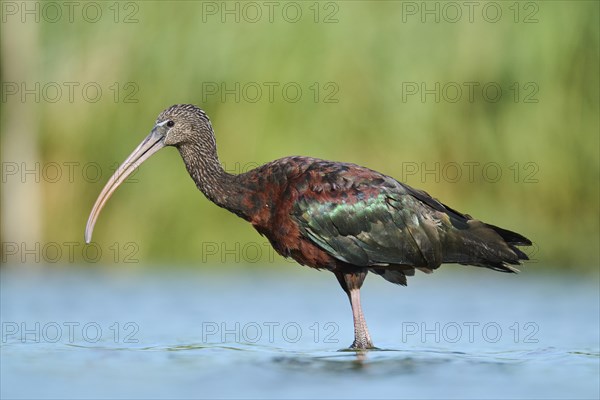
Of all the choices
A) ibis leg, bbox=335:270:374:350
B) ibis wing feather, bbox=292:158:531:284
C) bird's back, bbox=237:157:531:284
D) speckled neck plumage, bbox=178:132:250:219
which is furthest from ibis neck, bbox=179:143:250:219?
ibis leg, bbox=335:270:374:350

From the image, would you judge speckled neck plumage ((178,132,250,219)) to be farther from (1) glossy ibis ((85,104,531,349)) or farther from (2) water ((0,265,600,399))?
(2) water ((0,265,600,399))

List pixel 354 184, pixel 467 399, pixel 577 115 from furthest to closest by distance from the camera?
pixel 577 115 < pixel 354 184 < pixel 467 399

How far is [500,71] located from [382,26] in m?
1.40

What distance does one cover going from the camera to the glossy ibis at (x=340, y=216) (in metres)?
10.2

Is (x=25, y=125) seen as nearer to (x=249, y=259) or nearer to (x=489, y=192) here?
(x=249, y=259)

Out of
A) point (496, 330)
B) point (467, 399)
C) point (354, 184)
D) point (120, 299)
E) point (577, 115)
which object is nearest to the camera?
point (467, 399)

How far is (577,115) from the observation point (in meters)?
15.0

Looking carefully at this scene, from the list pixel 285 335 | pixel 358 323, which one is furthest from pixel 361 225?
pixel 285 335

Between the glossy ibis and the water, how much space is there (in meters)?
0.68

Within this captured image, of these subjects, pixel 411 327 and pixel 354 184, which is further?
pixel 411 327

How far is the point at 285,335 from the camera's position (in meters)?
11.4

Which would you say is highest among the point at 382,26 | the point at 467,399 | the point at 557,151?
the point at 382,26

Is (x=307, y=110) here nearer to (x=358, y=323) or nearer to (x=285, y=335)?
(x=285, y=335)

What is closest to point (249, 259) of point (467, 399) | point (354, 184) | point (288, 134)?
point (288, 134)
